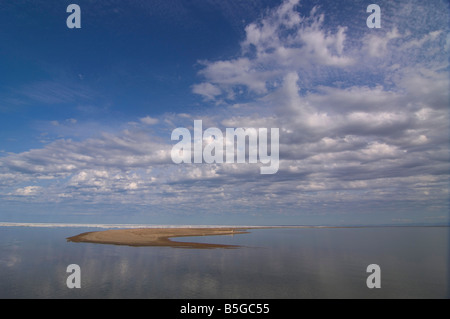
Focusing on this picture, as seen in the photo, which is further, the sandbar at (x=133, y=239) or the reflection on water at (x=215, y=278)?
the sandbar at (x=133, y=239)

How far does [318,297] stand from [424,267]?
2368cm

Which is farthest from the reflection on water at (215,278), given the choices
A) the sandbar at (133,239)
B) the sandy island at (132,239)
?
the sandy island at (132,239)

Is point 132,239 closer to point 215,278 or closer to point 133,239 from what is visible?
point 133,239

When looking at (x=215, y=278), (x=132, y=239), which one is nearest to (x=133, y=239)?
(x=132, y=239)

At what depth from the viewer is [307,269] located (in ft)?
109

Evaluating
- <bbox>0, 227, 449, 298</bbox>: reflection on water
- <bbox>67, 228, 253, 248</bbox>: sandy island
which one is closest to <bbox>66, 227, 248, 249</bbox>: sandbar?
<bbox>67, 228, 253, 248</bbox>: sandy island

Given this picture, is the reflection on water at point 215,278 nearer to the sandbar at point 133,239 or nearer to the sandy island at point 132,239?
the sandbar at point 133,239

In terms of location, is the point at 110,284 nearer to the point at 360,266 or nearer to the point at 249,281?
the point at 249,281

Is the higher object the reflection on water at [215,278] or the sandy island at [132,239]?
the reflection on water at [215,278]

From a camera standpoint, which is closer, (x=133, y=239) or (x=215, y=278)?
(x=215, y=278)

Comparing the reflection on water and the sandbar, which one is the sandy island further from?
the reflection on water

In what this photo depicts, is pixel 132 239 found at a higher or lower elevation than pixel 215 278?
lower
